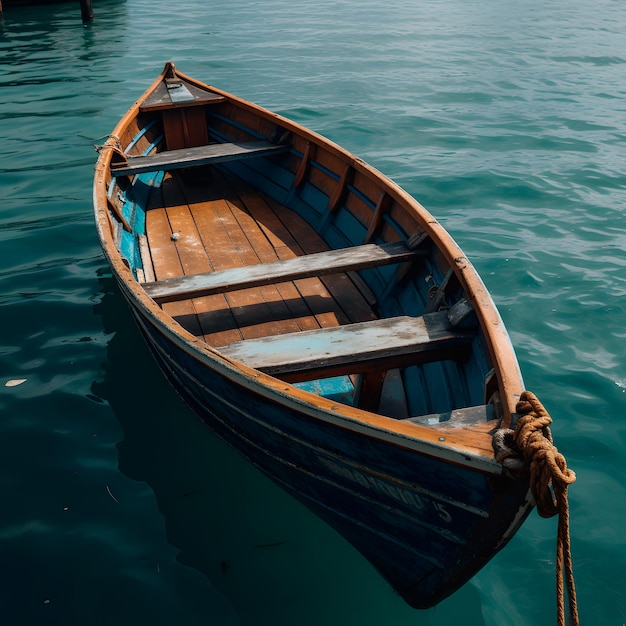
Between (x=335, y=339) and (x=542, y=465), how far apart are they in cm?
182

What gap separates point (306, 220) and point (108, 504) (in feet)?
12.5

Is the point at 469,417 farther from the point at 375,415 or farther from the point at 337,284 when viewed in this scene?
the point at 337,284

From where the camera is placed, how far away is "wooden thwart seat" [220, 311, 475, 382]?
12.8 feet

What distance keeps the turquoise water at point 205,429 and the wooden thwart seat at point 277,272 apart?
1.18 meters

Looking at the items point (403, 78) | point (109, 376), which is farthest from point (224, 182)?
point (403, 78)

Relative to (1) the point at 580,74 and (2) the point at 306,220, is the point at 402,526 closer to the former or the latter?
(2) the point at 306,220

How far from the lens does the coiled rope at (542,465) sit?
2.51 meters

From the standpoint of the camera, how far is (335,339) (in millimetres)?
4098

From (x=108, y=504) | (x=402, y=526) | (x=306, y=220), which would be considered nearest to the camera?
(x=402, y=526)

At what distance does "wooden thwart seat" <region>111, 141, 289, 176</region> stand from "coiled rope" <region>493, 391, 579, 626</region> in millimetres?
5669

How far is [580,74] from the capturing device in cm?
1571

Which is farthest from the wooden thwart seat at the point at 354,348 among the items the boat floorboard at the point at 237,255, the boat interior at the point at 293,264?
the boat floorboard at the point at 237,255

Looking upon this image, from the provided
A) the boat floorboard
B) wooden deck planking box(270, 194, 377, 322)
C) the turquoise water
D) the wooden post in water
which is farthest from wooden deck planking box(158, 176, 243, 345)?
the wooden post in water

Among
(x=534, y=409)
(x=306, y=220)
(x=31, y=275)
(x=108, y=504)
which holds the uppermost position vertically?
(x=534, y=409)
